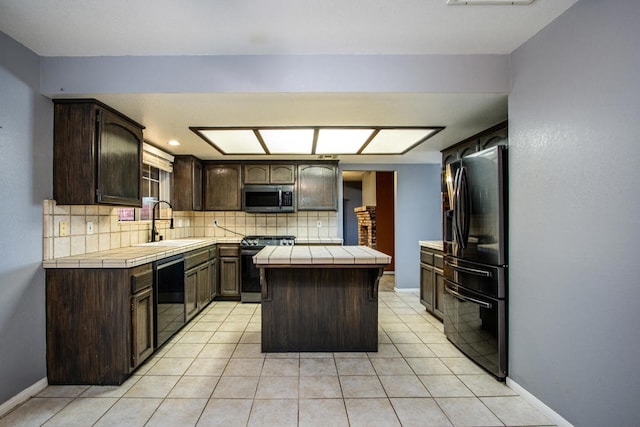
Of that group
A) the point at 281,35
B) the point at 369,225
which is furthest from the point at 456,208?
the point at 369,225

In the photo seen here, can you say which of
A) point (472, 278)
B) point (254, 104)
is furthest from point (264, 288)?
point (472, 278)

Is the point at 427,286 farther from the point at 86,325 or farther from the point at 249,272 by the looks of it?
the point at 86,325

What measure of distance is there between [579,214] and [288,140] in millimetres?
2575

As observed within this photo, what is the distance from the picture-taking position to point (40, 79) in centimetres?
217

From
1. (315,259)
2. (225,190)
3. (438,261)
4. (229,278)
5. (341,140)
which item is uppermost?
(341,140)

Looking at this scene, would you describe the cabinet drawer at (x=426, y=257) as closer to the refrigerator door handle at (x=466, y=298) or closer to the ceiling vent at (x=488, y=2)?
the refrigerator door handle at (x=466, y=298)

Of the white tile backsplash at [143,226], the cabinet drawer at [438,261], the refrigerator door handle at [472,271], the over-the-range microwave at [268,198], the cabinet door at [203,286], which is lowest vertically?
the cabinet door at [203,286]

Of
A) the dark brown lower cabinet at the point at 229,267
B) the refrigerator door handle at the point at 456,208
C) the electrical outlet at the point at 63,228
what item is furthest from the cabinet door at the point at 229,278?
the refrigerator door handle at the point at 456,208

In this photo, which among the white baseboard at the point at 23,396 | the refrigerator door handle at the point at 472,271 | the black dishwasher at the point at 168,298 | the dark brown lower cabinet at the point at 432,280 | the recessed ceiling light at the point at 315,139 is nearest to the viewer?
the white baseboard at the point at 23,396

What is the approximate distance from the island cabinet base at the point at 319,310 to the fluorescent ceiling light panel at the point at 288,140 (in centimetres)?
136

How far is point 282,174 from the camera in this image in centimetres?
469

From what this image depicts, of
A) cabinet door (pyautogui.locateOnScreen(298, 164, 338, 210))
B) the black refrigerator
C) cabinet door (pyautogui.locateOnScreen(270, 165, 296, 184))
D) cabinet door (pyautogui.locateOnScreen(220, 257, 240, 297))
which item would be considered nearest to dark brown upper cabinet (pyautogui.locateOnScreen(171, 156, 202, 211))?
cabinet door (pyautogui.locateOnScreen(220, 257, 240, 297))

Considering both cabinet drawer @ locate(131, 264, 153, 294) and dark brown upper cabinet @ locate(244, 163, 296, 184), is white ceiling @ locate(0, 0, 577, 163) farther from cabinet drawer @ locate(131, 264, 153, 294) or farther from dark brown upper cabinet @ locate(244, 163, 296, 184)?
dark brown upper cabinet @ locate(244, 163, 296, 184)

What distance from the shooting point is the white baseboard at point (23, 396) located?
1.89 m
